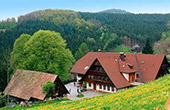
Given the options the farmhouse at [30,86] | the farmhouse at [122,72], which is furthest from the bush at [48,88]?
the farmhouse at [122,72]

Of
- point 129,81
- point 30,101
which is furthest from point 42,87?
point 129,81

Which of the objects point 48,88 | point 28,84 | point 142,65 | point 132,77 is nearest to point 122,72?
point 132,77

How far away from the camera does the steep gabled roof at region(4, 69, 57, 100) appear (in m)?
33.7

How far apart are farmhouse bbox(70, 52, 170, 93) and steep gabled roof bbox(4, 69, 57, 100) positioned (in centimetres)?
1094

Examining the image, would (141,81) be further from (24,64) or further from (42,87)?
(24,64)

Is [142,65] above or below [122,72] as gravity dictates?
above

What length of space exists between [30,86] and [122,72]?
708 inches

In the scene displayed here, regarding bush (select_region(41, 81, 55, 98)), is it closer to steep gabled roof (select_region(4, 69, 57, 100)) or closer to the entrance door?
steep gabled roof (select_region(4, 69, 57, 100))

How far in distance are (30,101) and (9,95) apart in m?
6.38

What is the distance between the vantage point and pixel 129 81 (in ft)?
131

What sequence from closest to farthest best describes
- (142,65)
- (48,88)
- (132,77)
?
(48,88), (132,77), (142,65)

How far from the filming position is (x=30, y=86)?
116 feet

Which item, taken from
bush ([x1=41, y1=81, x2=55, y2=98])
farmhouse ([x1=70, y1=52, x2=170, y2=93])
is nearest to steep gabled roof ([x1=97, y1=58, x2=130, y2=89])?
farmhouse ([x1=70, y1=52, x2=170, y2=93])

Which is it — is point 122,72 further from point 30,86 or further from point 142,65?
point 30,86
